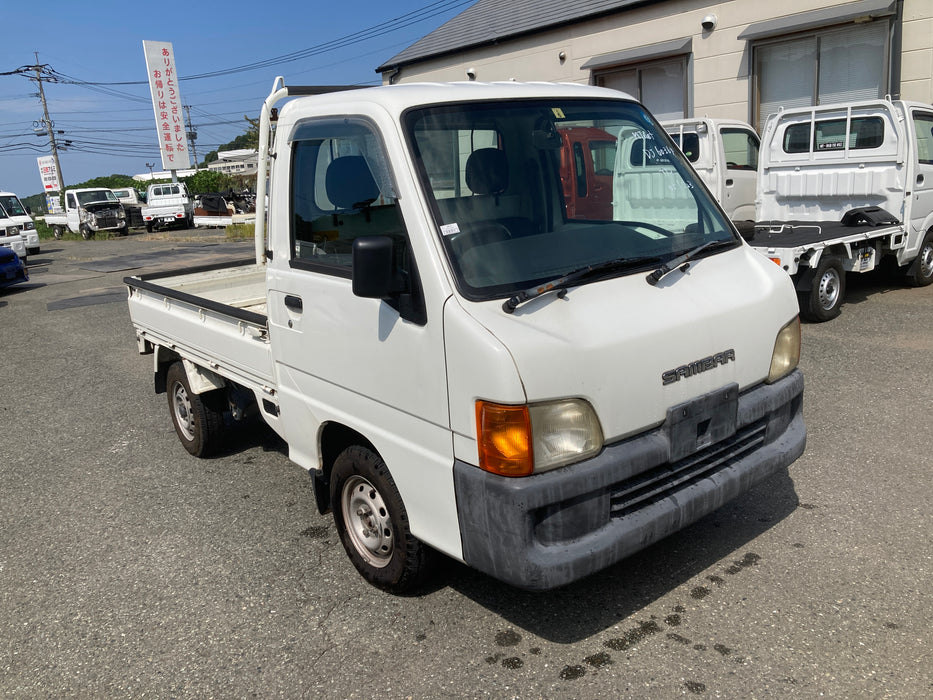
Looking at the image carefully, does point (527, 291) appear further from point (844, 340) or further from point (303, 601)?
point (844, 340)

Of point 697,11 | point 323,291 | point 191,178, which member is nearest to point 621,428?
point 323,291

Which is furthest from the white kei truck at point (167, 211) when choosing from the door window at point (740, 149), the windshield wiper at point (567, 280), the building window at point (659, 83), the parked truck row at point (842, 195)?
the windshield wiper at point (567, 280)

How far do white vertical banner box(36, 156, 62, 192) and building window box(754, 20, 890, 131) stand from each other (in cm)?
5117

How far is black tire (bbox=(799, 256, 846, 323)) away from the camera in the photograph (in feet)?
26.6

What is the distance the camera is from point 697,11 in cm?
1466

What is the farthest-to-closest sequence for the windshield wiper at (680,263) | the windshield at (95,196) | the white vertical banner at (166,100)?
the windshield at (95,196), the white vertical banner at (166,100), the windshield wiper at (680,263)

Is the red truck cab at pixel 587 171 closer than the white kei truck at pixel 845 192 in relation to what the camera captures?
Yes

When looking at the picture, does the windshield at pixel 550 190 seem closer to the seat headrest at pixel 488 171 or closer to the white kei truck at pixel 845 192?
the seat headrest at pixel 488 171

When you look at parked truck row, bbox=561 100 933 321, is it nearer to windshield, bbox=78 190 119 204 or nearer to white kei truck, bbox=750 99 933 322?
white kei truck, bbox=750 99 933 322

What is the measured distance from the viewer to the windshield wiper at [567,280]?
9.22ft

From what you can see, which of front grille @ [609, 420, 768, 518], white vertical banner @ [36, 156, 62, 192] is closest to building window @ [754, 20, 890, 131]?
front grille @ [609, 420, 768, 518]

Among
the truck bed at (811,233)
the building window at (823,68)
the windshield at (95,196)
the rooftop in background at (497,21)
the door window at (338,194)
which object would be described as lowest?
the truck bed at (811,233)

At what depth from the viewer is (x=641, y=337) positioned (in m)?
2.92

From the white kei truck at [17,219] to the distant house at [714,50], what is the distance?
484 inches
